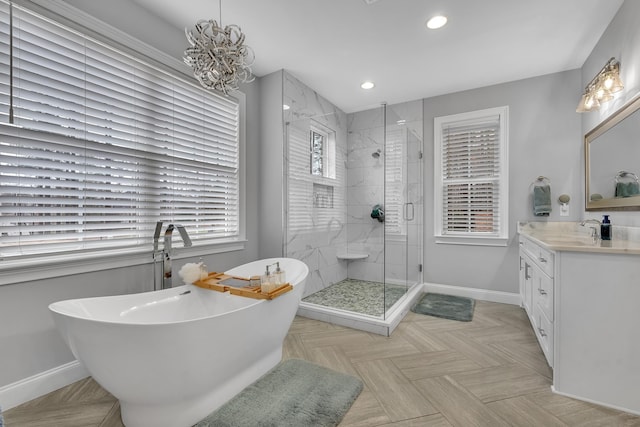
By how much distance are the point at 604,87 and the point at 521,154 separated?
100 centimetres

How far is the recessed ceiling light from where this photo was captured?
2160mm

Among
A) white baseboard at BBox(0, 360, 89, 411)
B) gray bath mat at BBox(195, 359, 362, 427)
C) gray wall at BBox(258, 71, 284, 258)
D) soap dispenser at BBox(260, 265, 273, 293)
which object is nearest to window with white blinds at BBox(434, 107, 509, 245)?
gray wall at BBox(258, 71, 284, 258)

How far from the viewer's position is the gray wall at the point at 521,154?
2.97 metres

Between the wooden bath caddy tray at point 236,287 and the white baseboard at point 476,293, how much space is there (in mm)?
2546

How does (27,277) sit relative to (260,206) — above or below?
below

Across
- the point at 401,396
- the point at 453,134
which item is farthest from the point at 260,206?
the point at 453,134

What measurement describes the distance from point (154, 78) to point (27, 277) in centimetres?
157

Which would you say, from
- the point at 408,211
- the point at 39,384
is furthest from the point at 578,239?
the point at 39,384

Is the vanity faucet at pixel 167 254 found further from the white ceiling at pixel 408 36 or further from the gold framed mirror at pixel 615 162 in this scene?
the gold framed mirror at pixel 615 162

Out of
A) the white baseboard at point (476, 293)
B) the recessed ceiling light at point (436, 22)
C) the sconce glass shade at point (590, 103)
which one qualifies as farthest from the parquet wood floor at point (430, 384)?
the recessed ceiling light at point (436, 22)

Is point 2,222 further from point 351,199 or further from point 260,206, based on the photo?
point 351,199

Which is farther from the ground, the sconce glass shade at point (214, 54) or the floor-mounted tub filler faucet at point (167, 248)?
the sconce glass shade at point (214, 54)

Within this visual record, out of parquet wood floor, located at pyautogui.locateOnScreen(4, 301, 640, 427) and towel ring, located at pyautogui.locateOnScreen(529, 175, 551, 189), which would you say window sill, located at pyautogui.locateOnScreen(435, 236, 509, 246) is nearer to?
towel ring, located at pyautogui.locateOnScreen(529, 175, 551, 189)

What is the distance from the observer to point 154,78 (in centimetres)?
216
